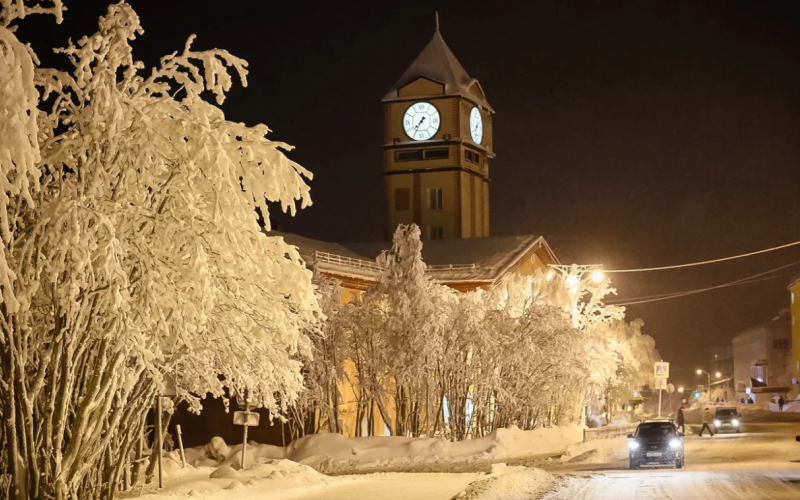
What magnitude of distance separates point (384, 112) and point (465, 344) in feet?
153

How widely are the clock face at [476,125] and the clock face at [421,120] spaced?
295cm

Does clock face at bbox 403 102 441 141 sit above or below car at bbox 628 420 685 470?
above

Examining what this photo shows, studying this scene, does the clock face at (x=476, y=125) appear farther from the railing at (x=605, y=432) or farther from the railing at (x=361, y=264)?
the railing at (x=605, y=432)

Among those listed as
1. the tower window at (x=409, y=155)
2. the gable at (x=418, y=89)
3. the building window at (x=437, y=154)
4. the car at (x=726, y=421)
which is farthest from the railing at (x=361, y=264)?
the gable at (x=418, y=89)

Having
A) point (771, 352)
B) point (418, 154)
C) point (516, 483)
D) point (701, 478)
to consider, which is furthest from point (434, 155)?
point (771, 352)

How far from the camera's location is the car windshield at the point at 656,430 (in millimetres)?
29906

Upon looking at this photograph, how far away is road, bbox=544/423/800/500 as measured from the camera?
20.8 metres

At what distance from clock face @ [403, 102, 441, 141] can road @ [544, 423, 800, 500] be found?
46.0 meters

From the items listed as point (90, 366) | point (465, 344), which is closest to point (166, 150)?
point (90, 366)

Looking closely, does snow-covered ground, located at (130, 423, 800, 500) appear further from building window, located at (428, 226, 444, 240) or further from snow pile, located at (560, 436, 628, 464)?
building window, located at (428, 226, 444, 240)

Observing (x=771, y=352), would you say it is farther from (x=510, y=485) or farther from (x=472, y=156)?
(x=510, y=485)

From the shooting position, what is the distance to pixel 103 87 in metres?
15.3

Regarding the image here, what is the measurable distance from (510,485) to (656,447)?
335 inches

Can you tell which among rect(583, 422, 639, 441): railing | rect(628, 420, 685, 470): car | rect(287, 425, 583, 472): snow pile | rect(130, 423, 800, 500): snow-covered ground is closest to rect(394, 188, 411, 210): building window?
rect(583, 422, 639, 441): railing
